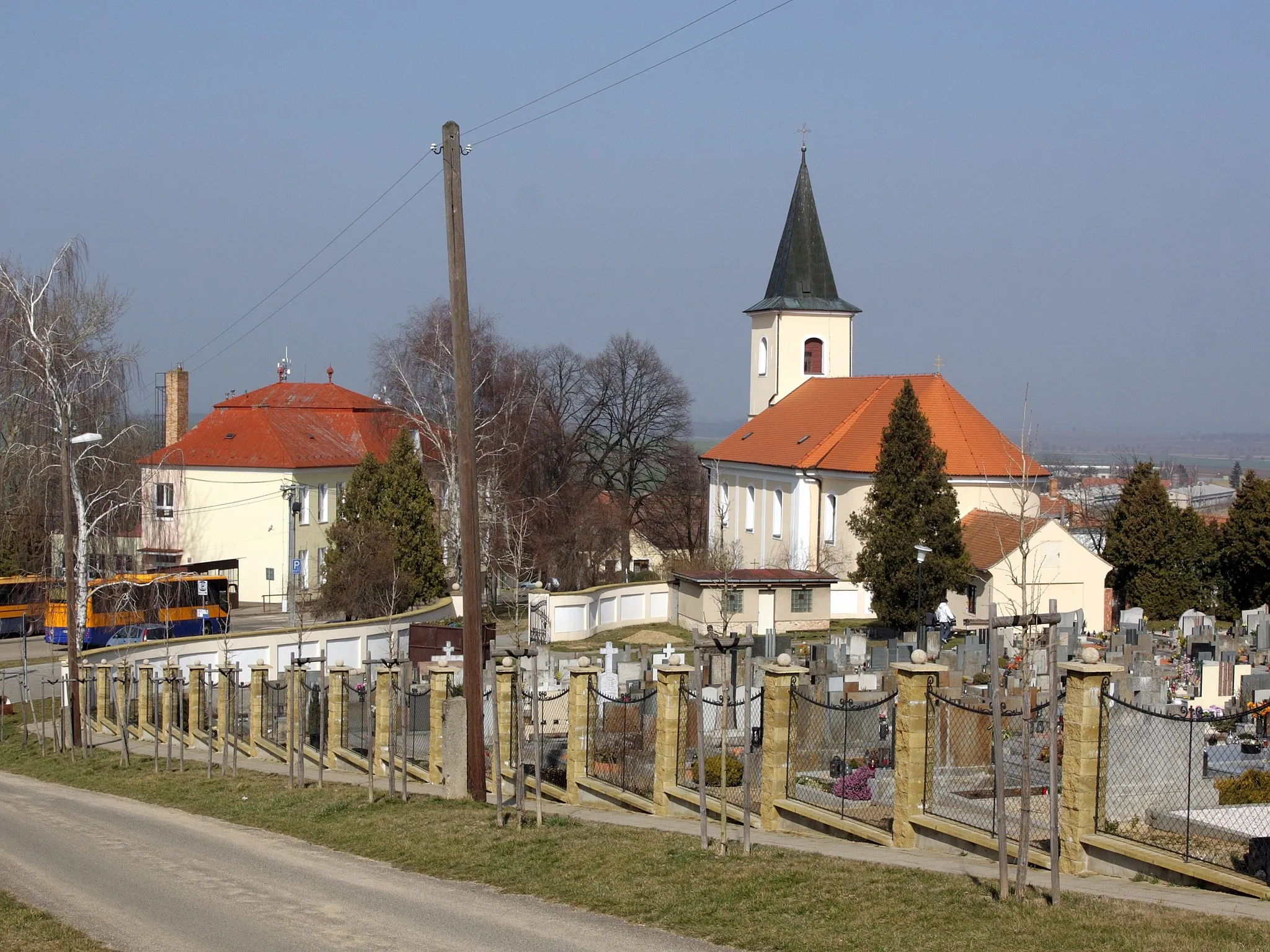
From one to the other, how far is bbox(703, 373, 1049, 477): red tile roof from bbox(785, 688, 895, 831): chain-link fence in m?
28.8

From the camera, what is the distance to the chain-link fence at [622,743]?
14.8 m

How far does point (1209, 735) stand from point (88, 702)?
19.0m

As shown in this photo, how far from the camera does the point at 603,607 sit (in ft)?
136

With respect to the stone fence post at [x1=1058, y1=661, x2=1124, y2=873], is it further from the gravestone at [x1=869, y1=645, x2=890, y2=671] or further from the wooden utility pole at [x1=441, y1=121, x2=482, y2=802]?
the gravestone at [x1=869, y1=645, x2=890, y2=671]

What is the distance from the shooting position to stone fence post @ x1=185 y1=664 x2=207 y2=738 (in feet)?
79.8

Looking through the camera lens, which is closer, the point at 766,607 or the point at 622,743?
the point at 622,743

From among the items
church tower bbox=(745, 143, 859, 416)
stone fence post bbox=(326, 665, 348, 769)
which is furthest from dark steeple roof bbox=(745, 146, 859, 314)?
stone fence post bbox=(326, 665, 348, 769)

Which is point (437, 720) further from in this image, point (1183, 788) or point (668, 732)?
point (1183, 788)

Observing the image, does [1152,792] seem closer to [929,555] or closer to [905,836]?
[905,836]

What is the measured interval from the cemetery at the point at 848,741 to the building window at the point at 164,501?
14.8 meters

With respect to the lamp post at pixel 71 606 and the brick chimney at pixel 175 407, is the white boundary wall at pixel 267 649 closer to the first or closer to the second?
the lamp post at pixel 71 606

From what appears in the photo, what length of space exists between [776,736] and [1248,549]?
29965 millimetres

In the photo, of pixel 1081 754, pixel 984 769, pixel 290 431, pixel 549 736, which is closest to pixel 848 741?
pixel 984 769

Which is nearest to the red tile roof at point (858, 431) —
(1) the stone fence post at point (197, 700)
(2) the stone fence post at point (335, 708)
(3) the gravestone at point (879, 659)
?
(3) the gravestone at point (879, 659)
